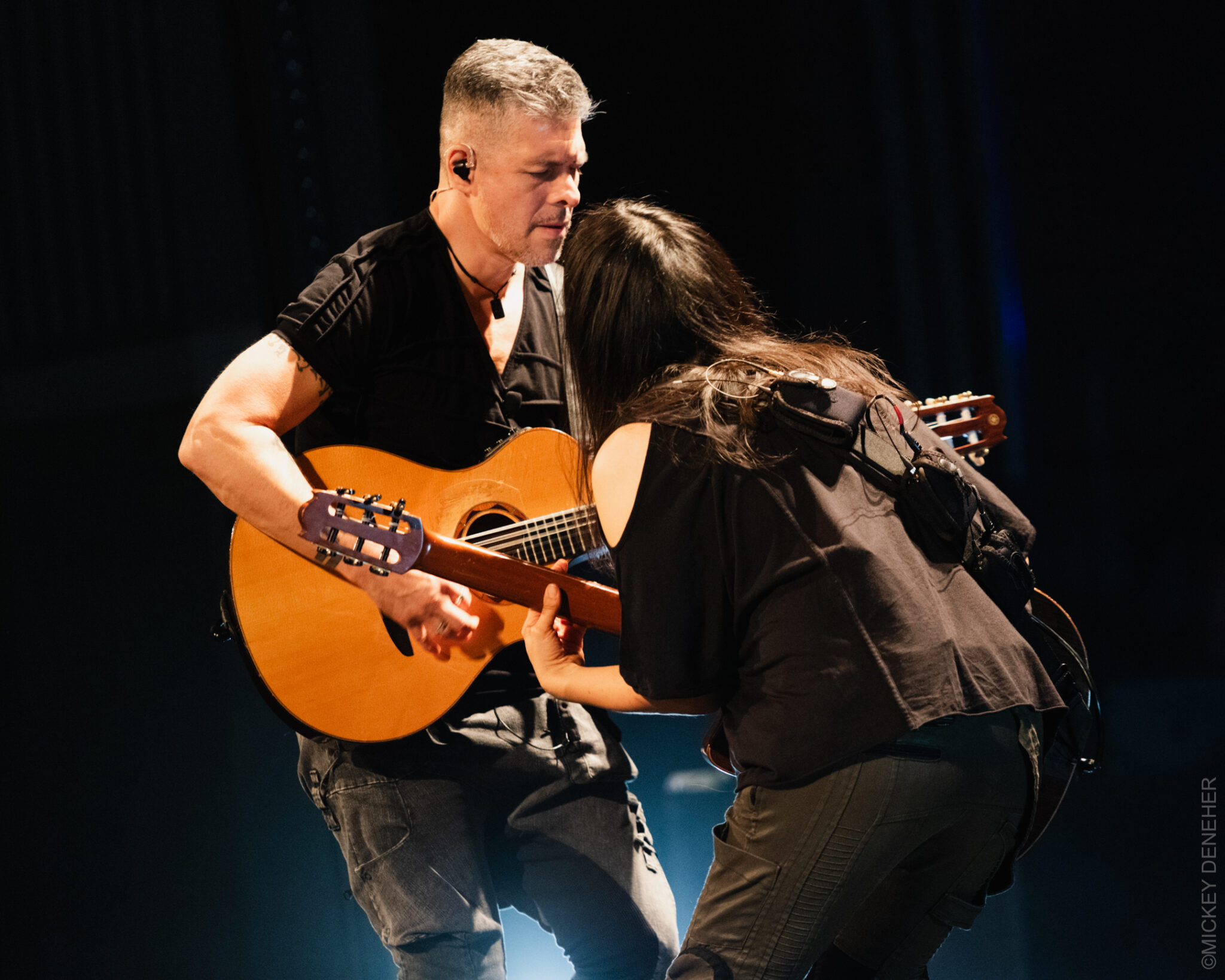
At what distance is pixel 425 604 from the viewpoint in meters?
2.16

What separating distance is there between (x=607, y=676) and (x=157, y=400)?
197 cm

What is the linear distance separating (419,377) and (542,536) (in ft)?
1.43

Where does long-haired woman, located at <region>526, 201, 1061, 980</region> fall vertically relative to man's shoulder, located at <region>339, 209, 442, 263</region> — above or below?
below

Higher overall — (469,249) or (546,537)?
(469,249)

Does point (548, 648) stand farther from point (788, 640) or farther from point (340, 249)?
point (340, 249)

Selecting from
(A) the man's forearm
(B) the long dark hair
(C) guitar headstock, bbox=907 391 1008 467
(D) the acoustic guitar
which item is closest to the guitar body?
(D) the acoustic guitar

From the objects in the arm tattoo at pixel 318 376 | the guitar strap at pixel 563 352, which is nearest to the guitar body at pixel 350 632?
the arm tattoo at pixel 318 376

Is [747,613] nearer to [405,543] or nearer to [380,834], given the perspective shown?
[405,543]

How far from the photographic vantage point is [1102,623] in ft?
9.66

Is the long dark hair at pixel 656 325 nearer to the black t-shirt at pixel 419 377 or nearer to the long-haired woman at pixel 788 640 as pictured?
the long-haired woman at pixel 788 640

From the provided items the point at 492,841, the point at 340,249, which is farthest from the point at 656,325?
the point at 340,249

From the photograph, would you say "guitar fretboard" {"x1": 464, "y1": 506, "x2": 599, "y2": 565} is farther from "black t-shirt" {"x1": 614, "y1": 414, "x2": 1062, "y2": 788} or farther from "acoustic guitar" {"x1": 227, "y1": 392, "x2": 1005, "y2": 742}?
"black t-shirt" {"x1": 614, "y1": 414, "x2": 1062, "y2": 788}

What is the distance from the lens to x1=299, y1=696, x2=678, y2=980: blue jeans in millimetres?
2180

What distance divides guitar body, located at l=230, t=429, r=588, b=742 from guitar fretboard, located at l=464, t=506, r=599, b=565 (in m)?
0.08
